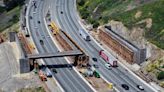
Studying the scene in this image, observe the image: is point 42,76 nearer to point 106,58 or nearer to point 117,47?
point 106,58

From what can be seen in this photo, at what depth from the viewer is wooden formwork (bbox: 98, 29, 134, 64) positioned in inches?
6768

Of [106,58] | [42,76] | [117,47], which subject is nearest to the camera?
[42,76]

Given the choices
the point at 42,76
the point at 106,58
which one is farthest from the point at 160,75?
the point at 42,76

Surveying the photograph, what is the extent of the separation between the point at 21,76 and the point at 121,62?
39.5 meters

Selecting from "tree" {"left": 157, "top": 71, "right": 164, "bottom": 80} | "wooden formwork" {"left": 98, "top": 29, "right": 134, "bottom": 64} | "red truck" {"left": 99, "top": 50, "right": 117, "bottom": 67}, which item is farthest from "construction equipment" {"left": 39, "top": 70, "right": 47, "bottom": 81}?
"tree" {"left": 157, "top": 71, "right": 164, "bottom": 80}

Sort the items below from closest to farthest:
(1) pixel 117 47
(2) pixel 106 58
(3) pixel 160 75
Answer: (3) pixel 160 75 < (2) pixel 106 58 < (1) pixel 117 47

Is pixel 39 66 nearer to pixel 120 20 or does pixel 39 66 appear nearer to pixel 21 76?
pixel 21 76

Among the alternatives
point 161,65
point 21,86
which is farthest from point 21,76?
point 161,65

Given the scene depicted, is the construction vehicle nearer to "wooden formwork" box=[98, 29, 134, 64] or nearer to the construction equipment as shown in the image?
the construction equipment

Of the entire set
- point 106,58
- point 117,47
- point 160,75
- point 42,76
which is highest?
point 117,47

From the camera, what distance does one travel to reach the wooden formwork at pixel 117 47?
564 feet

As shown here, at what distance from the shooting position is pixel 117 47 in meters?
183

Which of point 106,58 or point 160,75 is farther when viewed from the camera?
point 106,58

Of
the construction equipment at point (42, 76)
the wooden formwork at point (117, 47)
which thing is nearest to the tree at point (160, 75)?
the wooden formwork at point (117, 47)
